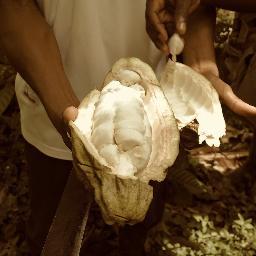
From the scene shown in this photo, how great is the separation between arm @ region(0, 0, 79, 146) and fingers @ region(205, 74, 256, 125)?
16.1 inches

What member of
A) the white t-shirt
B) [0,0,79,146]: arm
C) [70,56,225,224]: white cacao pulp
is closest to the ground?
the white t-shirt

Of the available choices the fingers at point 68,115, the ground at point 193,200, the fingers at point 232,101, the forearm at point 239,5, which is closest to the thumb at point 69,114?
the fingers at point 68,115

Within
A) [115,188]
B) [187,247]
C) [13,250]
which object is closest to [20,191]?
[13,250]

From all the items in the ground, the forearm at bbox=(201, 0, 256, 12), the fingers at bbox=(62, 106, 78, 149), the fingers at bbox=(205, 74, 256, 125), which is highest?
the fingers at bbox=(62, 106, 78, 149)

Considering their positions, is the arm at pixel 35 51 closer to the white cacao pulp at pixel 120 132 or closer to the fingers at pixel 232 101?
the white cacao pulp at pixel 120 132

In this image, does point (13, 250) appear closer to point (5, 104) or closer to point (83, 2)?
point (5, 104)

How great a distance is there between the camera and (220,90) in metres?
1.31

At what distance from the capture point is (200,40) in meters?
1.41

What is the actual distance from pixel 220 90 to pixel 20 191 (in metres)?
1.51

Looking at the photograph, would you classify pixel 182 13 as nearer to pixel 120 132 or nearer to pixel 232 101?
pixel 232 101

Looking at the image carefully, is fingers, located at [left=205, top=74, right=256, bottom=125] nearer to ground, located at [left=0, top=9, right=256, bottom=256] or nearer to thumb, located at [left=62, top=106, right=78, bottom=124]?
thumb, located at [left=62, top=106, right=78, bottom=124]

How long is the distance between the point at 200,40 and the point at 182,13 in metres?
0.19

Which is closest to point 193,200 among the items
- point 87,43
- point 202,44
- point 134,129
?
point 202,44

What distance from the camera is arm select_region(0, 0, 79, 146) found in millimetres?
1198
